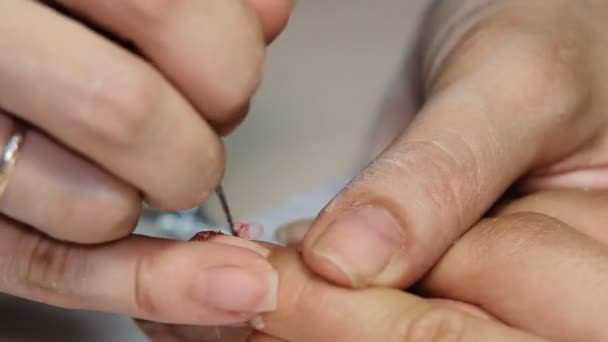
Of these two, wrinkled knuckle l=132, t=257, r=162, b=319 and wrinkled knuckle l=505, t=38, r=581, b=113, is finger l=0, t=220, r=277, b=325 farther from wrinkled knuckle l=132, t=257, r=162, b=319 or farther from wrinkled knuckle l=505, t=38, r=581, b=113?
wrinkled knuckle l=505, t=38, r=581, b=113

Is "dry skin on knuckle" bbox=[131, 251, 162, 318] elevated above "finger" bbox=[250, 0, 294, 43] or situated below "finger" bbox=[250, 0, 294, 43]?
below

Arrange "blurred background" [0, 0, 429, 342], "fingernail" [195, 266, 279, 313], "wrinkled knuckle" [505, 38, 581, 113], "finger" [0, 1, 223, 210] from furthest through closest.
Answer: "blurred background" [0, 0, 429, 342] < "wrinkled knuckle" [505, 38, 581, 113] < "fingernail" [195, 266, 279, 313] < "finger" [0, 1, 223, 210]

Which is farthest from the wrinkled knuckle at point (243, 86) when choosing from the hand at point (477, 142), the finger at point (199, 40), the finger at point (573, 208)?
the finger at point (573, 208)

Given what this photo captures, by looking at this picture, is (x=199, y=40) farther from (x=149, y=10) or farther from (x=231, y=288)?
(x=231, y=288)

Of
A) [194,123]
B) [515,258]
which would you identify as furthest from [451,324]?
[194,123]

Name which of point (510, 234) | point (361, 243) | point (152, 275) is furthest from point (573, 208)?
point (152, 275)

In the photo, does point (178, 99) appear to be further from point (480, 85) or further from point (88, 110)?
point (480, 85)

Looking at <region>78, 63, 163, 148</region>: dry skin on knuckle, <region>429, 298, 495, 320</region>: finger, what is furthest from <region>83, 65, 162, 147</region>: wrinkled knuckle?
<region>429, 298, 495, 320</region>: finger
